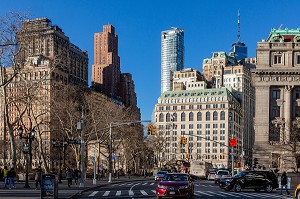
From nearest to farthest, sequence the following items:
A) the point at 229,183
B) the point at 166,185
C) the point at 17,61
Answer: the point at 166,185
the point at 229,183
the point at 17,61

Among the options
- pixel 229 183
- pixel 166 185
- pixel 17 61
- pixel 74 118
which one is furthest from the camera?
pixel 74 118

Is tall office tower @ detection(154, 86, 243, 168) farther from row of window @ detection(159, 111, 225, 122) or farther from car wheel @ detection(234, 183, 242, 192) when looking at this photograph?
car wheel @ detection(234, 183, 242, 192)

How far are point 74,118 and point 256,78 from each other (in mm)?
36768

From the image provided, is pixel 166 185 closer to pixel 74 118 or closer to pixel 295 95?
pixel 74 118

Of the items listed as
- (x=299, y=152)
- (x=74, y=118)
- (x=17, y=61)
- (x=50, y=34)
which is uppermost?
(x=50, y=34)

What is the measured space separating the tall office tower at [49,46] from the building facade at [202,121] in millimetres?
44732

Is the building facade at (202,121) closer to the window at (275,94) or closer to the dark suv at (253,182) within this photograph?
the window at (275,94)

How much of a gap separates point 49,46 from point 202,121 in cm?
10150

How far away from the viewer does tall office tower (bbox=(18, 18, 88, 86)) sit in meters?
52.6

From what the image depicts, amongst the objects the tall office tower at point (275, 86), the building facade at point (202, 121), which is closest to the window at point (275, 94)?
the tall office tower at point (275, 86)

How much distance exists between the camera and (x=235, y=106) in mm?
175750

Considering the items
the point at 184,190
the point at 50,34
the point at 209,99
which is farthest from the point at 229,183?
the point at 209,99

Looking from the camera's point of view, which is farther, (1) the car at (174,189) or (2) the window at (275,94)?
(2) the window at (275,94)

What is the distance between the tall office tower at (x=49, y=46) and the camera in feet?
173
